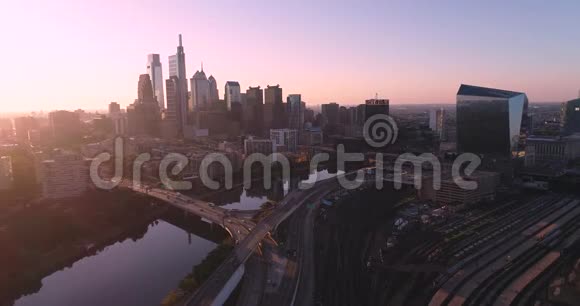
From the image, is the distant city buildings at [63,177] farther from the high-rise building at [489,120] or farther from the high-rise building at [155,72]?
the high-rise building at [155,72]

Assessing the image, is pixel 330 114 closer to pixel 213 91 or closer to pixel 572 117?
pixel 213 91

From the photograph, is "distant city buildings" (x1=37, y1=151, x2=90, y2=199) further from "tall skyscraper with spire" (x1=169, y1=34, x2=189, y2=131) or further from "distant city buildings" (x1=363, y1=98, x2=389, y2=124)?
"distant city buildings" (x1=363, y1=98, x2=389, y2=124)

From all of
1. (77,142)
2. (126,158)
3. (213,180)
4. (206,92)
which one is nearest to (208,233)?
(213,180)

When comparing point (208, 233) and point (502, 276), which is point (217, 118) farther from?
point (502, 276)

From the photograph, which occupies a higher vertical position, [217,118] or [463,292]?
[217,118]

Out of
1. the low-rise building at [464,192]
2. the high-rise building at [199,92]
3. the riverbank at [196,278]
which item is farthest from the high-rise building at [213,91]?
the riverbank at [196,278]
